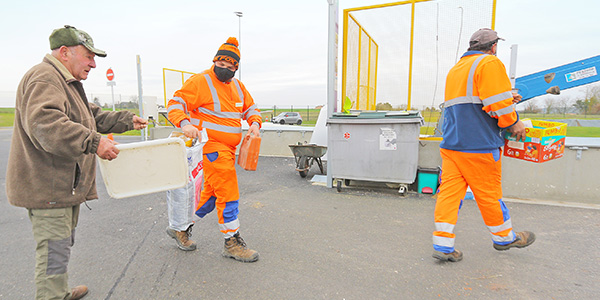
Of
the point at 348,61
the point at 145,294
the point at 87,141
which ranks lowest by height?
the point at 145,294

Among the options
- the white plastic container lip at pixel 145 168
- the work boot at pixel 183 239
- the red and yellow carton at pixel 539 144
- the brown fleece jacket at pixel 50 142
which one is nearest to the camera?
the brown fleece jacket at pixel 50 142

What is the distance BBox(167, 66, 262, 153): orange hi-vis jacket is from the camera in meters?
3.00

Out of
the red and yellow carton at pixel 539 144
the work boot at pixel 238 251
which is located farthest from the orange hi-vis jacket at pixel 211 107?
the red and yellow carton at pixel 539 144

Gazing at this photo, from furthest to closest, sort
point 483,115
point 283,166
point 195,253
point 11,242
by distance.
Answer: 1. point 283,166
2. point 11,242
3. point 195,253
4. point 483,115

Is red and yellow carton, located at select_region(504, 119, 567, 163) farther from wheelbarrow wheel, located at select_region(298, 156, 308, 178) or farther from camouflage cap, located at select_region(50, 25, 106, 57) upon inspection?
wheelbarrow wheel, located at select_region(298, 156, 308, 178)

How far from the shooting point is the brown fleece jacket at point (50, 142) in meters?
1.76

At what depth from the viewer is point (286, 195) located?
5320 mm

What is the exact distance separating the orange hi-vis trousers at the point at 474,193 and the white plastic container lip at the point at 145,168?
2229 millimetres

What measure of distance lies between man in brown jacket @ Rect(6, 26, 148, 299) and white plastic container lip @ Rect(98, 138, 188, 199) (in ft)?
0.53

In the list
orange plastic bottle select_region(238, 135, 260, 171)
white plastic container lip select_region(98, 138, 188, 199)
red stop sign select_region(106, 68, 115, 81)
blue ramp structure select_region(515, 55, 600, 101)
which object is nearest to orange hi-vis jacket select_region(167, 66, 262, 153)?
orange plastic bottle select_region(238, 135, 260, 171)

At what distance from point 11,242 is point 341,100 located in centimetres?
501

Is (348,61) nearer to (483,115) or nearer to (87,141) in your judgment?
(483,115)

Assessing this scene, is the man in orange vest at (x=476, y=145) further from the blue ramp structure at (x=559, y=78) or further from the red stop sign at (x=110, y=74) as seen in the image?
the red stop sign at (x=110, y=74)

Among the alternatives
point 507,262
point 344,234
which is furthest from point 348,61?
point 507,262
